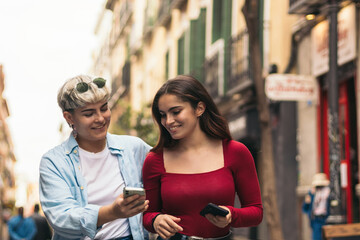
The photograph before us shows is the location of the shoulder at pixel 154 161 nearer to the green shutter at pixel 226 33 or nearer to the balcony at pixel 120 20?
the green shutter at pixel 226 33

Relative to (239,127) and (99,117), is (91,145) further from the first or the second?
(239,127)

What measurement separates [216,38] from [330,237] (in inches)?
645

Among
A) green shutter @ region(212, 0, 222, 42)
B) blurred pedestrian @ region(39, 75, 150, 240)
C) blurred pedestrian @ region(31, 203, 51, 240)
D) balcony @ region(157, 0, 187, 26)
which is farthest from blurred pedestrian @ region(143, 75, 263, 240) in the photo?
balcony @ region(157, 0, 187, 26)

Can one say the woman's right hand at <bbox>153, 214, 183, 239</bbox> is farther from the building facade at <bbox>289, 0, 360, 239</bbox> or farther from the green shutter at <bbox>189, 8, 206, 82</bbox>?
the green shutter at <bbox>189, 8, 206, 82</bbox>

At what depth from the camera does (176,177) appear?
13.2 feet

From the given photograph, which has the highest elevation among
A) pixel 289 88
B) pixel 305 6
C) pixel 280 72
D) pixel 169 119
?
pixel 305 6

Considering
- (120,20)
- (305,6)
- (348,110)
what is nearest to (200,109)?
(348,110)

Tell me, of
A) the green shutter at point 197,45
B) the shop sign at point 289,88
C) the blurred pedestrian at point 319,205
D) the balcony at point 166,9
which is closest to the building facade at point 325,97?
the blurred pedestrian at point 319,205

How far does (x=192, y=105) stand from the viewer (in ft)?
13.4

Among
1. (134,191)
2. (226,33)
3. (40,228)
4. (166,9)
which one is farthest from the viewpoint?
(166,9)

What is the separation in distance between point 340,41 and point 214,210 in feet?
36.5

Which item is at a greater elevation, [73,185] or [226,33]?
[226,33]

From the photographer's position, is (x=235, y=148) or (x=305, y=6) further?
(x=305, y=6)

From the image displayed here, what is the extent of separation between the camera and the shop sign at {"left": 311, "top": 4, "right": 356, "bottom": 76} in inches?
537
